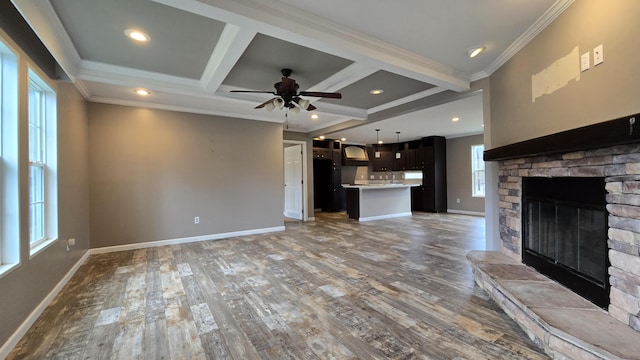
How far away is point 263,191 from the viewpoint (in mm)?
5738

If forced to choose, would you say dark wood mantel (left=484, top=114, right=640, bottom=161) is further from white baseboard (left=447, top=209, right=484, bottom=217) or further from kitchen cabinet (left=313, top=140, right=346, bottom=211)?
kitchen cabinet (left=313, top=140, right=346, bottom=211)

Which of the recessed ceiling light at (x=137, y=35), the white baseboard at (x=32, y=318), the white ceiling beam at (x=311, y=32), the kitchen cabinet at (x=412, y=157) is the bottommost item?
the white baseboard at (x=32, y=318)

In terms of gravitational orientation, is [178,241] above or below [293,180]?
below

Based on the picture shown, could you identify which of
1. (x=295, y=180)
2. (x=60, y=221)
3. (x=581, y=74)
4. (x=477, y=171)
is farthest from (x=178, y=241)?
(x=477, y=171)

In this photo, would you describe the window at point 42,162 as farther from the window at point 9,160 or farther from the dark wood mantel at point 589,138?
the dark wood mantel at point 589,138

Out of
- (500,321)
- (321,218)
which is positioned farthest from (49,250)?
(321,218)

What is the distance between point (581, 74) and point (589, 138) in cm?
63

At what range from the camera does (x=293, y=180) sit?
772 cm

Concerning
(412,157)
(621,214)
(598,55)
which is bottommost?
(621,214)

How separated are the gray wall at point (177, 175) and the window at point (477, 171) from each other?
5684 mm

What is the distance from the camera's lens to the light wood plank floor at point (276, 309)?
1.81m

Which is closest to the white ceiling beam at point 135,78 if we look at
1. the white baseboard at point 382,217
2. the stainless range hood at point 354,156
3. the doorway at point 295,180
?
the doorway at point 295,180

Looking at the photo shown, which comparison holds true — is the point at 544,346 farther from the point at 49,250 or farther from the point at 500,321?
the point at 49,250

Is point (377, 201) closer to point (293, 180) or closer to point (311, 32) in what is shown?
point (293, 180)
